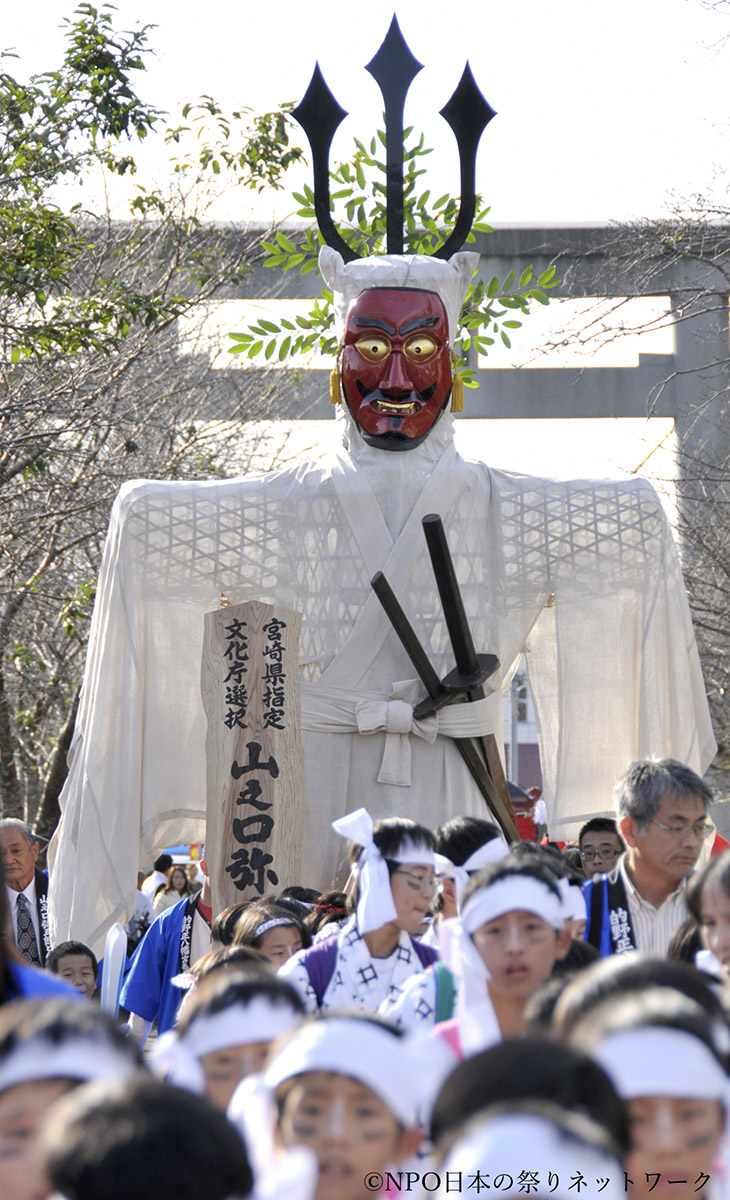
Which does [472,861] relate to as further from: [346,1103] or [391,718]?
[391,718]

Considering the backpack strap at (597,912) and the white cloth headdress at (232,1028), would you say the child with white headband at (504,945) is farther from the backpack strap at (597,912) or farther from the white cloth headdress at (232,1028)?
the backpack strap at (597,912)

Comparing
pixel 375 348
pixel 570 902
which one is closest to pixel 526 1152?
pixel 570 902

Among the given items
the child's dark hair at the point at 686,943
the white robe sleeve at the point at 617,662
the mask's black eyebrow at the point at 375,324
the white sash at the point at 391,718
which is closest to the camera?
the child's dark hair at the point at 686,943

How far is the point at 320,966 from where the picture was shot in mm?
3984

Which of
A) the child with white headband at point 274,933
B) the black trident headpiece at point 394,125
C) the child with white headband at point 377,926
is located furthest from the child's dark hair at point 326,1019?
the black trident headpiece at point 394,125

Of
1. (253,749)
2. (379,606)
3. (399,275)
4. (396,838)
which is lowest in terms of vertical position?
(396,838)

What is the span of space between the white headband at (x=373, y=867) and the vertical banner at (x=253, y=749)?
2304 mm

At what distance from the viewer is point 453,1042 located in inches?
118

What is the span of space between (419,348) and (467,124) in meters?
1.26

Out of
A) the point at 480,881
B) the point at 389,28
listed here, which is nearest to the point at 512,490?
the point at 389,28

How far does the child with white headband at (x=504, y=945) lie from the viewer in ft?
10.2

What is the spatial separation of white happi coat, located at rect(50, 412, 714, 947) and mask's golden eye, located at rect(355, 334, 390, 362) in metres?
0.42

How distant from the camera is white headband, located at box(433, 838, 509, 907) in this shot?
4.09 meters

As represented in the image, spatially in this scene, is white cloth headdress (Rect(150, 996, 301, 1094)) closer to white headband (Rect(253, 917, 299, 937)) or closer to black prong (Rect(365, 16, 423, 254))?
white headband (Rect(253, 917, 299, 937))
